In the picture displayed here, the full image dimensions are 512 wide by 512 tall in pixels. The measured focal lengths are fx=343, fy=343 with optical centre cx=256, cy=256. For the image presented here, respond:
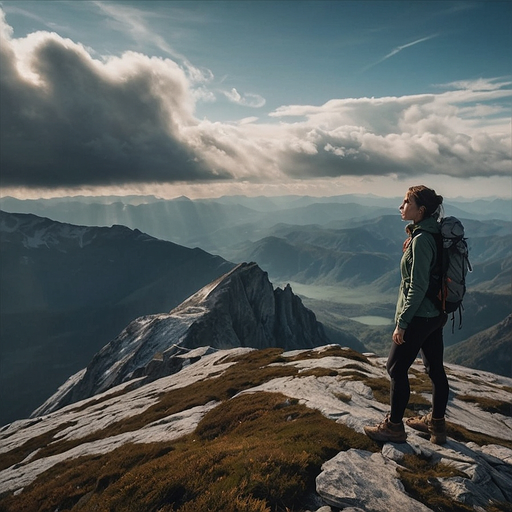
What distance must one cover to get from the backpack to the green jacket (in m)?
0.22

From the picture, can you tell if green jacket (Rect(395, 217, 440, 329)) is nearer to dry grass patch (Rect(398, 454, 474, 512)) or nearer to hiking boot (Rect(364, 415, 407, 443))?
hiking boot (Rect(364, 415, 407, 443))

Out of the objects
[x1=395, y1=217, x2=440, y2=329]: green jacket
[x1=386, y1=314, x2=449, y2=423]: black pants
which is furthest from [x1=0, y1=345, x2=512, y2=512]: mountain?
[x1=395, y1=217, x2=440, y2=329]: green jacket

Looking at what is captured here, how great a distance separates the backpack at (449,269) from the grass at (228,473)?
570 cm

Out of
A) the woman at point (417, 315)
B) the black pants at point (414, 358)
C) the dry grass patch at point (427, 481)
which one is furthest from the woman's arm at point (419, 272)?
the dry grass patch at point (427, 481)

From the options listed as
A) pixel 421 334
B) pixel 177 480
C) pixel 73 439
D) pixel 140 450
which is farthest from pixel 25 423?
pixel 421 334

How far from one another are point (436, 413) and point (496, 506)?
10.4ft

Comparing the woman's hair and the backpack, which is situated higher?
the woman's hair

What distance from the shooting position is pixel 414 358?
11.4m

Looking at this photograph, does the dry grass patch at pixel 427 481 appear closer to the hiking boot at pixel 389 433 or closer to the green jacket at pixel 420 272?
the hiking boot at pixel 389 433

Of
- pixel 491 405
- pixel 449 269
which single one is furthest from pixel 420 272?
pixel 491 405

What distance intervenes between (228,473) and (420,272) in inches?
331

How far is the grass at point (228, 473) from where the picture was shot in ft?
30.4

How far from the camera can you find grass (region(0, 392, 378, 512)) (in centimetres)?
927

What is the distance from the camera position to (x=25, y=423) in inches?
3531
